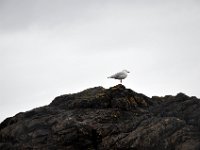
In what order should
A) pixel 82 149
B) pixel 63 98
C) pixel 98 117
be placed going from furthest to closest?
pixel 63 98 → pixel 98 117 → pixel 82 149

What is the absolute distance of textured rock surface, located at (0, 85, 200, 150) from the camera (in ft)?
111

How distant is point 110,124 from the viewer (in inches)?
1473

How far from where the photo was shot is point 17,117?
140 feet

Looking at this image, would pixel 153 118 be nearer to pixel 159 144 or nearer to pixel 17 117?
pixel 159 144

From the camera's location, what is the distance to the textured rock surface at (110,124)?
33.8 meters

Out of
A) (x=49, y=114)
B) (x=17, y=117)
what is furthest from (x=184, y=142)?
(x=17, y=117)

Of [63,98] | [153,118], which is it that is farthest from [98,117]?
[63,98]

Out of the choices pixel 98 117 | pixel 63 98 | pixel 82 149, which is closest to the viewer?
pixel 82 149

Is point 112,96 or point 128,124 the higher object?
point 112,96

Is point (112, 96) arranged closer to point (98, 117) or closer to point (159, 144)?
point (98, 117)

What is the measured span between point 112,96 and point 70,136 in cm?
748

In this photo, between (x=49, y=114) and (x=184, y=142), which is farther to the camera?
(x=49, y=114)

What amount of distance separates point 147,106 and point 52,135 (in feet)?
34.9

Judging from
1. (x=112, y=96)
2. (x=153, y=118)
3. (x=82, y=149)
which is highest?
(x=112, y=96)
